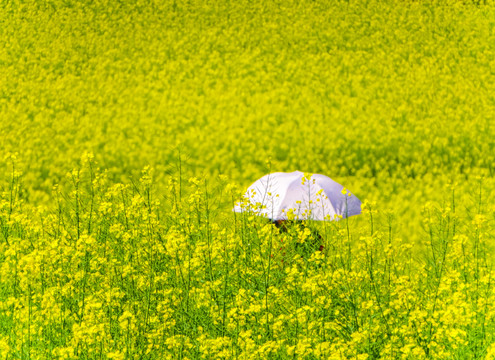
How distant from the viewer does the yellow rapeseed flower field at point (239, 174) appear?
3.81 m

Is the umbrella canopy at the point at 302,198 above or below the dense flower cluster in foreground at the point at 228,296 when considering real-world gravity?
above

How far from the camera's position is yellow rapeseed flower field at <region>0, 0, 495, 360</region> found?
150 inches

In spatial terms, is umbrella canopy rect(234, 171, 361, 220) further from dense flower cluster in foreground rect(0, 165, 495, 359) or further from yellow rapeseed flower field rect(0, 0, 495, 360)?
dense flower cluster in foreground rect(0, 165, 495, 359)

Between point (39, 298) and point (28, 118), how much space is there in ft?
34.7

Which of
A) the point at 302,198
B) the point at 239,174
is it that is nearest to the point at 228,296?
the point at 302,198

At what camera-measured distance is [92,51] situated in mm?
18172

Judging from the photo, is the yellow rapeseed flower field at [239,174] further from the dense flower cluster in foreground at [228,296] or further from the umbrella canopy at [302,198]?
the umbrella canopy at [302,198]

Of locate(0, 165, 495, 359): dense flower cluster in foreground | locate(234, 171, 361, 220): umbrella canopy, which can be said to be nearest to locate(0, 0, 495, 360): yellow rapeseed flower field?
locate(0, 165, 495, 359): dense flower cluster in foreground

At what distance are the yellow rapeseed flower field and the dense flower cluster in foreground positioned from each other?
1.0 inches

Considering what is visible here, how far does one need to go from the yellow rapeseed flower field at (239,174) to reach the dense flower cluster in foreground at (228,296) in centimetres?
3

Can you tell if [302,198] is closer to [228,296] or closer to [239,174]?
[228,296]

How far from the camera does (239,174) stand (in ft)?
34.8

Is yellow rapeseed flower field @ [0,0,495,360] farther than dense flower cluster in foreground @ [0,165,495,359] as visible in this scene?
Yes

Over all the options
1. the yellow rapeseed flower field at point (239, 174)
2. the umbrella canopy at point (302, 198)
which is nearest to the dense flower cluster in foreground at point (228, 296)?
the yellow rapeseed flower field at point (239, 174)
